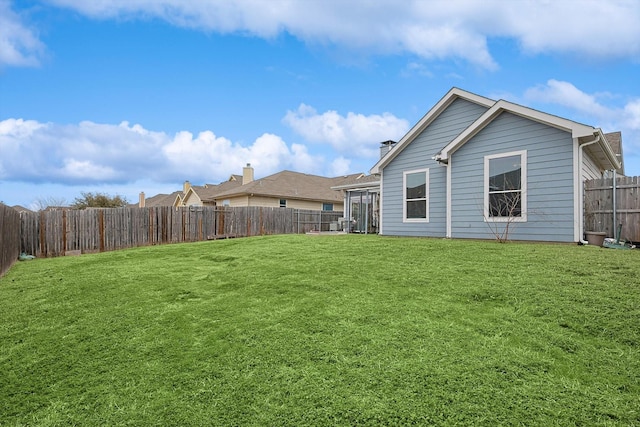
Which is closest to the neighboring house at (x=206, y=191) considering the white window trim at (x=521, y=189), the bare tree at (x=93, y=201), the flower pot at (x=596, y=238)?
the bare tree at (x=93, y=201)

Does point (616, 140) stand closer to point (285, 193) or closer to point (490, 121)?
point (490, 121)

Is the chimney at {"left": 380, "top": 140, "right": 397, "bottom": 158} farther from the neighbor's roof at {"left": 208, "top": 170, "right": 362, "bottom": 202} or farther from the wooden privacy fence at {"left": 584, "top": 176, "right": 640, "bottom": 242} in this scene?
the neighbor's roof at {"left": 208, "top": 170, "right": 362, "bottom": 202}

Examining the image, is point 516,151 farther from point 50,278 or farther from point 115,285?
point 50,278

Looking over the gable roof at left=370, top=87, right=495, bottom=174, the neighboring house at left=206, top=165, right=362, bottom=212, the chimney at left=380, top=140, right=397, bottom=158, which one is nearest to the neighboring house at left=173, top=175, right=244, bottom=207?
the neighboring house at left=206, top=165, right=362, bottom=212

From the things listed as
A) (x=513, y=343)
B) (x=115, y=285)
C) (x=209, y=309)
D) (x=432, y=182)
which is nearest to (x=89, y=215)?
(x=115, y=285)

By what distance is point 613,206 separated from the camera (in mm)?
8102

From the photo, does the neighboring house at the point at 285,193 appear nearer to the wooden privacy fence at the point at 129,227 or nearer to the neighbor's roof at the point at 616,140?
the wooden privacy fence at the point at 129,227

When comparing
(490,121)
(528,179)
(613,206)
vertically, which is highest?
(490,121)

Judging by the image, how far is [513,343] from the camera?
2906mm

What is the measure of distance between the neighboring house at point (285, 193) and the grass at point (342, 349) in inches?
746

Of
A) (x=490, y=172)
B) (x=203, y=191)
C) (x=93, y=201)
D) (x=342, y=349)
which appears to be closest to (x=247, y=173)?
(x=203, y=191)

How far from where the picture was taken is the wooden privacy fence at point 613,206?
800 cm

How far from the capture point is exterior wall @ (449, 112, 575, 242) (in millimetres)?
8055

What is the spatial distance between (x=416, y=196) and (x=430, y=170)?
103 centimetres
